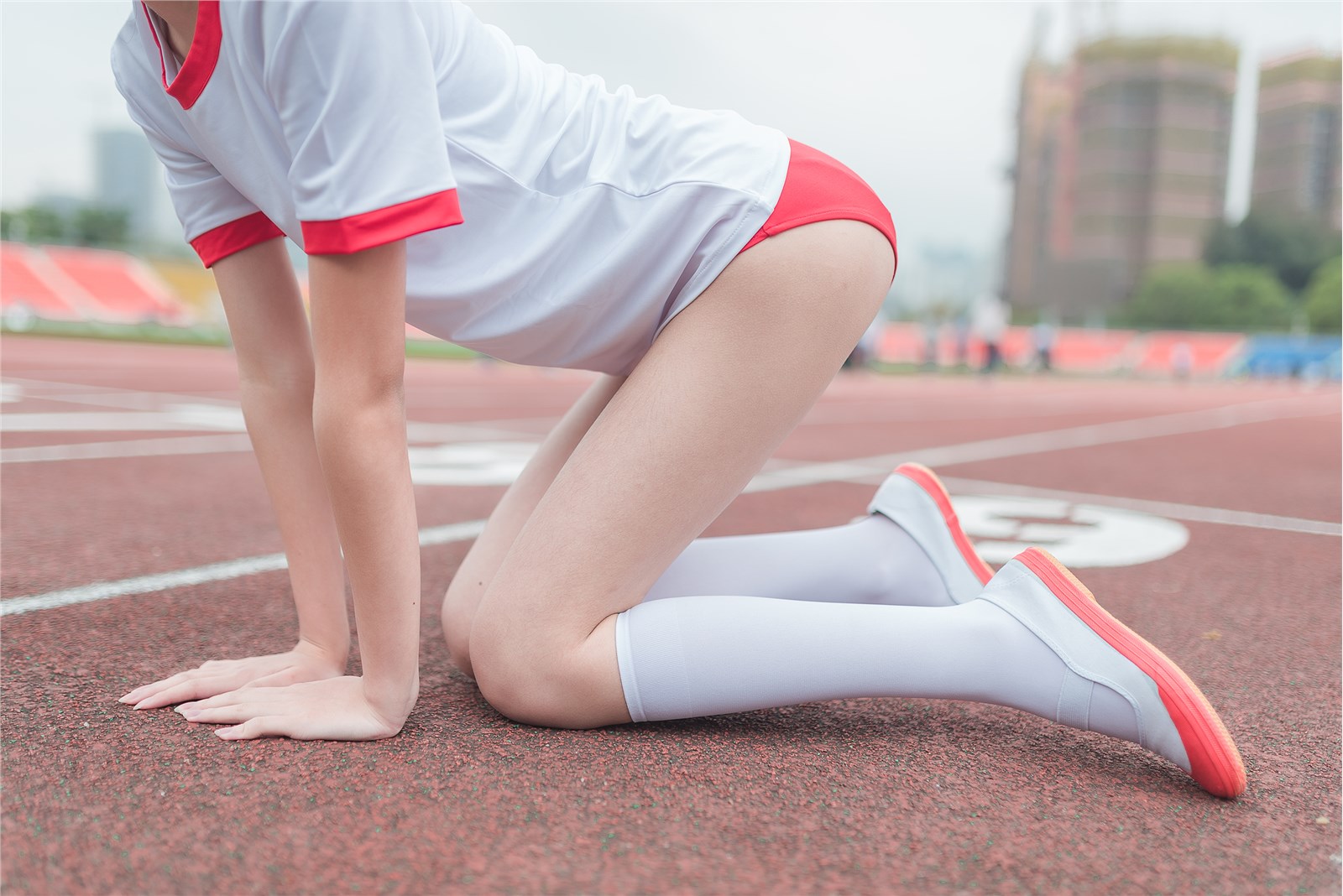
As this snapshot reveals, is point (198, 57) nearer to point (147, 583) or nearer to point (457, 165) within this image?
point (457, 165)

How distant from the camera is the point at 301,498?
1784mm

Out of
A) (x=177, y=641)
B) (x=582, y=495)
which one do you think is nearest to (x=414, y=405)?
(x=177, y=641)

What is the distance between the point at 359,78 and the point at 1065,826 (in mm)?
1246

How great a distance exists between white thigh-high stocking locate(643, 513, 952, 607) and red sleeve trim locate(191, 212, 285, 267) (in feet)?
2.94

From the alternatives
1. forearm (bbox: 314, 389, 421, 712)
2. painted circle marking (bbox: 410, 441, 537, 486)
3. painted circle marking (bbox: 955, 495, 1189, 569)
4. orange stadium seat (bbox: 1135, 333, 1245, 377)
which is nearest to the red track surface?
forearm (bbox: 314, 389, 421, 712)

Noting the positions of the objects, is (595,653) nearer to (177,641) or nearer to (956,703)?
(956,703)

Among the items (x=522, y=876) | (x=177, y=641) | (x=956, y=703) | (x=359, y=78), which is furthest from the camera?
(x=177, y=641)

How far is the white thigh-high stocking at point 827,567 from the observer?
1907mm

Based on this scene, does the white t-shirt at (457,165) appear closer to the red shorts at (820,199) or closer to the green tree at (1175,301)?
the red shorts at (820,199)

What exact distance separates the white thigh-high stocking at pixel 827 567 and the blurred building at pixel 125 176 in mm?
43035

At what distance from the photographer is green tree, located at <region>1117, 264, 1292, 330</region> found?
51281mm

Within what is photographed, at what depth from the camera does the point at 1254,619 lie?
Result: 244 cm

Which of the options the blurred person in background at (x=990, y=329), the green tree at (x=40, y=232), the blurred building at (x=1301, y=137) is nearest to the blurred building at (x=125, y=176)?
the green tree at (x=40, y=232)

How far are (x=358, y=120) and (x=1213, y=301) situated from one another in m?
59.6
